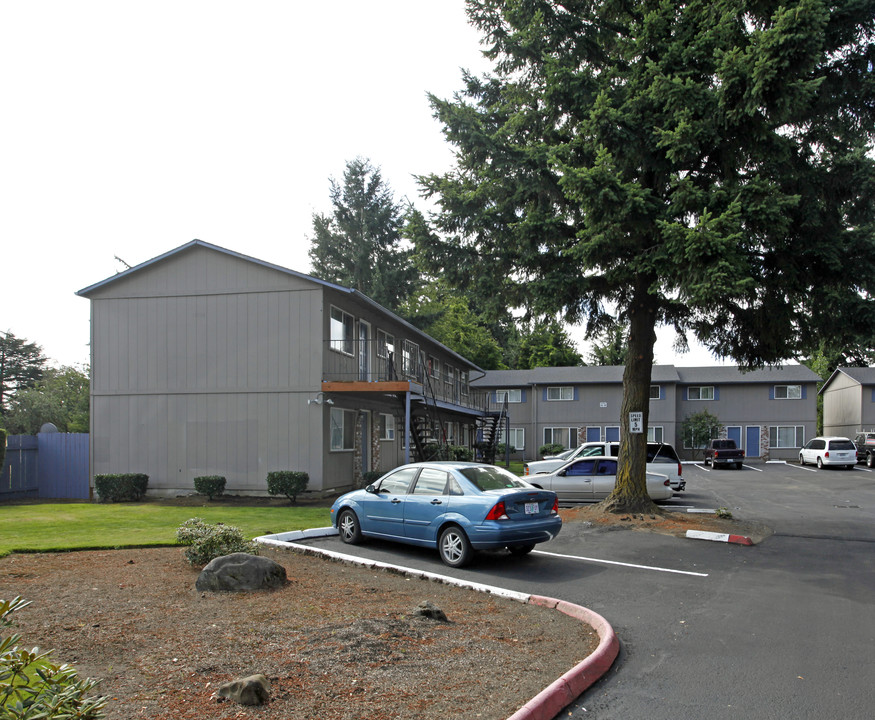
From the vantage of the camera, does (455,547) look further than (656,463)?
No

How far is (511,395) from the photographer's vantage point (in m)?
46.3

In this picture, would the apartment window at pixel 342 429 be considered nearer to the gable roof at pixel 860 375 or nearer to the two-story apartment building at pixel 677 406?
the two-story apartment building at pixel 677 406

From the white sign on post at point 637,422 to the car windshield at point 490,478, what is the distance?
18.5ft

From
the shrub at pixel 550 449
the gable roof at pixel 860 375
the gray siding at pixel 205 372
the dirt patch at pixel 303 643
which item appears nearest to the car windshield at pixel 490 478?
the dirt patch at pixel 303 643

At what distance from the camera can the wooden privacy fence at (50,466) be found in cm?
2120

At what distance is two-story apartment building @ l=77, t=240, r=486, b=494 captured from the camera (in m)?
19.4

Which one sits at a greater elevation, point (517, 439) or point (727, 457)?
point (517, 439)

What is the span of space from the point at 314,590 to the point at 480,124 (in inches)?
396

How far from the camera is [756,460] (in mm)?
43000

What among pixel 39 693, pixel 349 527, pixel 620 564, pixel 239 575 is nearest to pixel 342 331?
pixel 349 527

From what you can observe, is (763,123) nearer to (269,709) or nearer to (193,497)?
(269,709)

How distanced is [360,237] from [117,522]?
36719mm

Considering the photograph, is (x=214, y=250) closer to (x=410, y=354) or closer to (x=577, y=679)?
(x=410, y=354)

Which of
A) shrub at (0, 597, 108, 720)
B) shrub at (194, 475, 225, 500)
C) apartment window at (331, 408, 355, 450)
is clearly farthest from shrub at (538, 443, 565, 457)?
shrub at (0, 597, 108, 720)
